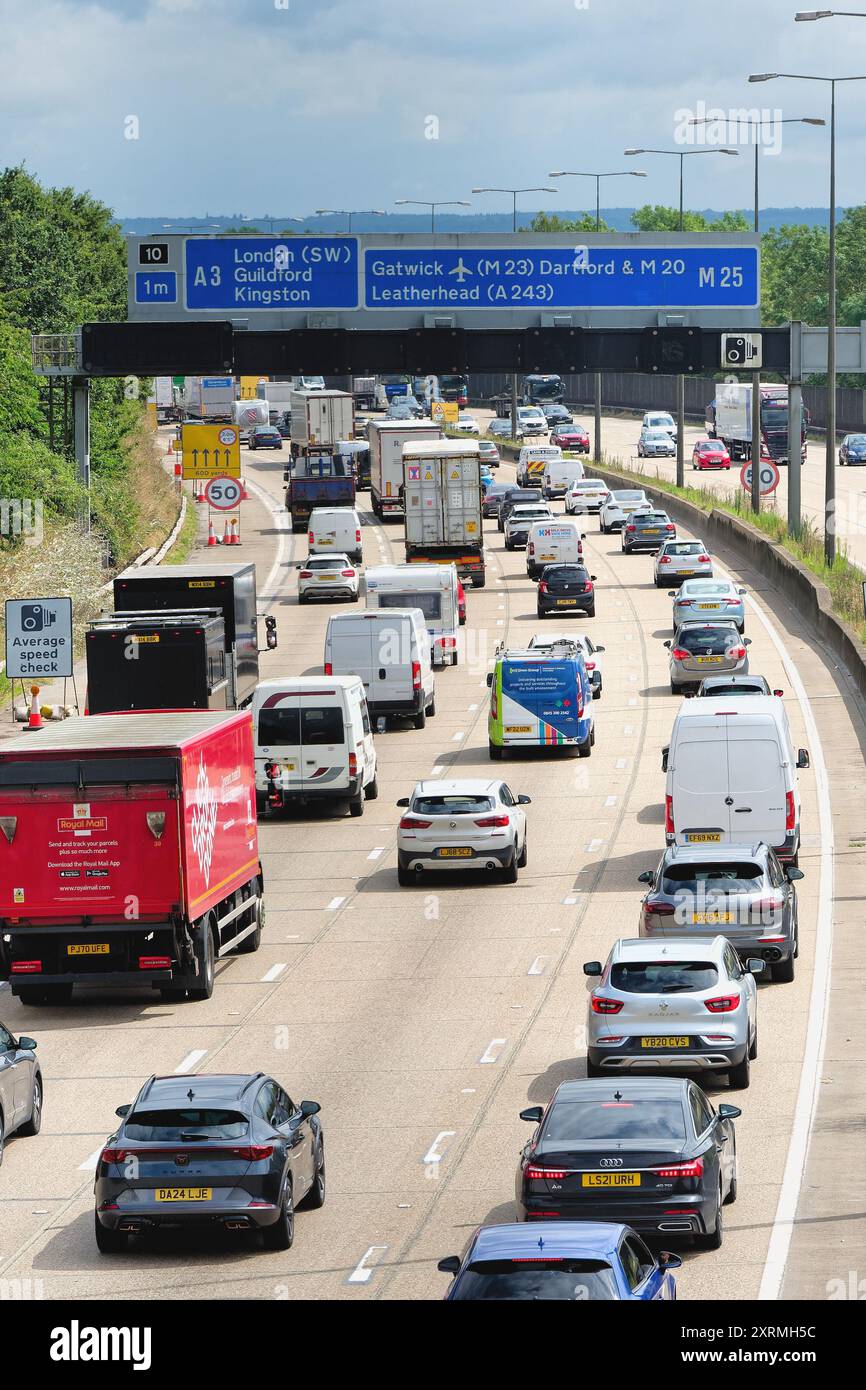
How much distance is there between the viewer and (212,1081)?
57.3 ft

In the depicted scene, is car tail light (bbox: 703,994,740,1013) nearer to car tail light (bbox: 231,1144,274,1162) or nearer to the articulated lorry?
car tail light (bbox: 231,1144,274,1162)

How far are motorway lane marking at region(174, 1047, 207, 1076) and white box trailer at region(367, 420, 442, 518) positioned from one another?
58.5 metres

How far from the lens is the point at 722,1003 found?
838 inches

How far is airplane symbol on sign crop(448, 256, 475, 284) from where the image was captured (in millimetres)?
58875

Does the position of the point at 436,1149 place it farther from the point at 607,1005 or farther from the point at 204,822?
the point at 204,822

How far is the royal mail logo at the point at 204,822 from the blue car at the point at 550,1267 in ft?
43.9

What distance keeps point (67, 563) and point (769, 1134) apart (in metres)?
41.3

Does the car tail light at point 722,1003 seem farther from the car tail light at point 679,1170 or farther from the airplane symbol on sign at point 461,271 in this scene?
the airplane symbol on sign at point 461,271

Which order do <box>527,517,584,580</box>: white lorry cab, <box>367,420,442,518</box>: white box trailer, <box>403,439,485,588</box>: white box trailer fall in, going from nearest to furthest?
<box>403,439,485,588</box>: white box trailer → <box>527,517,584,580</box>: white lorry cab → <box>367,420,442,518</box>: white box trailer

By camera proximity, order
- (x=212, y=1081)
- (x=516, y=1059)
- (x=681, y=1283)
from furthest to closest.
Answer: (x=516, y=1059) < (x=212, y=1081) < (x=681, y=1283)

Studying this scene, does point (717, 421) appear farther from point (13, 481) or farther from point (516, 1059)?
point (516, 1059)

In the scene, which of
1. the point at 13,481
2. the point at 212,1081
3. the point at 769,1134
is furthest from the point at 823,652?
the point at 212,1081

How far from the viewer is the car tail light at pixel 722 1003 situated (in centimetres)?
2125

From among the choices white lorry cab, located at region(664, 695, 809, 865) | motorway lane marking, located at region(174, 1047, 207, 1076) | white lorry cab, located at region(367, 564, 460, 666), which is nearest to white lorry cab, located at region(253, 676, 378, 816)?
white lorry cab, located at region(664, 695, 809, 865)
